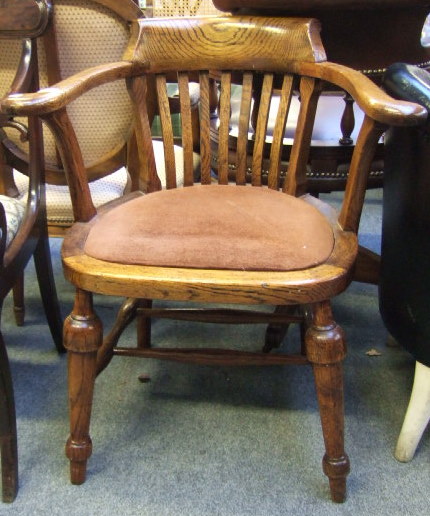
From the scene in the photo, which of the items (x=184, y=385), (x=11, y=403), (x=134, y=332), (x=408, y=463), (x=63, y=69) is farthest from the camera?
(x=134, y=332)

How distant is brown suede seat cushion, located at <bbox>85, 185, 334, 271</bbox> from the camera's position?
33.7 inches

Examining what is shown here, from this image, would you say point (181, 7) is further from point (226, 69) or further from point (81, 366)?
point (81, 366)

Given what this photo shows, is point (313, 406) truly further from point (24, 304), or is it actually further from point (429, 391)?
point (24, 304)

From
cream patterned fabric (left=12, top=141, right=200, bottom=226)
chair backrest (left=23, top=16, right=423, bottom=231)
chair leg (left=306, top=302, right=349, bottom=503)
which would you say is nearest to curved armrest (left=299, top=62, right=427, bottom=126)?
chair backrest (left=23, top=16, right=423, bottom=231)

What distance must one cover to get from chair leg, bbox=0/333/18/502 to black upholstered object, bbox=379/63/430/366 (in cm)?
73

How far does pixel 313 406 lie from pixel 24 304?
877 millimetres

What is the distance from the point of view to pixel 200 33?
3.77 feet

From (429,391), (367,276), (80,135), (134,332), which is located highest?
(80,135)

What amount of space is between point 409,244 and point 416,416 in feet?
1.12

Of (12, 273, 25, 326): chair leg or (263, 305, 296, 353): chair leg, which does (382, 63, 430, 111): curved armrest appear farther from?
(12, 273, 25, 326): chair leg

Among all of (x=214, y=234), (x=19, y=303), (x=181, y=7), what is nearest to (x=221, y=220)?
(x=214, y=234)

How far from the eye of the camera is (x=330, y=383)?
93 cm

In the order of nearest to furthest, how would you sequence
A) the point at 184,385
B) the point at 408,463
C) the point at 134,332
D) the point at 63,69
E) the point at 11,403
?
1. the point at 11,403
2. the point at 408,463
3. the point at 63,69
4. the point at 184,385
5. the point at 134,332

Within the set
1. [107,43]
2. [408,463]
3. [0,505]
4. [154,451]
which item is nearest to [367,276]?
[408,463]
